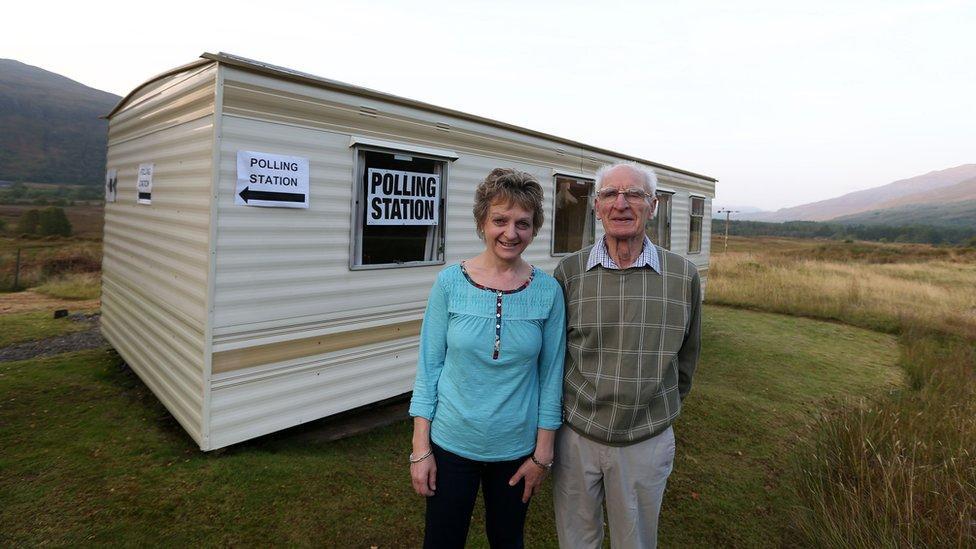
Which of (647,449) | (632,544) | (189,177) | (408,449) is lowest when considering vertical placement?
(408,449)

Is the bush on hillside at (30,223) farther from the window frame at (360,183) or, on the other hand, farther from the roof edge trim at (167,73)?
the window frame at (360,183)

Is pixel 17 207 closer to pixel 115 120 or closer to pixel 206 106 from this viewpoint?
pixel 115 120

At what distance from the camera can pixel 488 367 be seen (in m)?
1.74

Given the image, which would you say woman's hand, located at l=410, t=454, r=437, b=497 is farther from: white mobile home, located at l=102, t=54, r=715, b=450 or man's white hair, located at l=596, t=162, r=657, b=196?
white mobile home, located at l=102, t=54, r=715, b=450

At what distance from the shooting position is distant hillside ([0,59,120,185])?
8312 centimetres

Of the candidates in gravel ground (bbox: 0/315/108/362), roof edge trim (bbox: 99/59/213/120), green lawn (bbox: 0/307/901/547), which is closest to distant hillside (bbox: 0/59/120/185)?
gravel ground (bbox: 0/315/108/362)

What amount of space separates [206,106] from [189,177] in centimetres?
54

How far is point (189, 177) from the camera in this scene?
353cm

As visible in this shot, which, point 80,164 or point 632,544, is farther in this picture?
point 80,164

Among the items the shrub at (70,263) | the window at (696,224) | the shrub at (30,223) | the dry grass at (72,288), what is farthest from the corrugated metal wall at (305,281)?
the shrub at (30,223)

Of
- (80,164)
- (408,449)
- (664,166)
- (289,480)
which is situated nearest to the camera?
(289,480)

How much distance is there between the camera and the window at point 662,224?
27.5 ft

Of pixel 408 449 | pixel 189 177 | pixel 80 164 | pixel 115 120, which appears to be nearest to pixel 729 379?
pixel 408 449

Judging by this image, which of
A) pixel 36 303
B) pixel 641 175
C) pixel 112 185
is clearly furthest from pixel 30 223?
pixel 641 175
